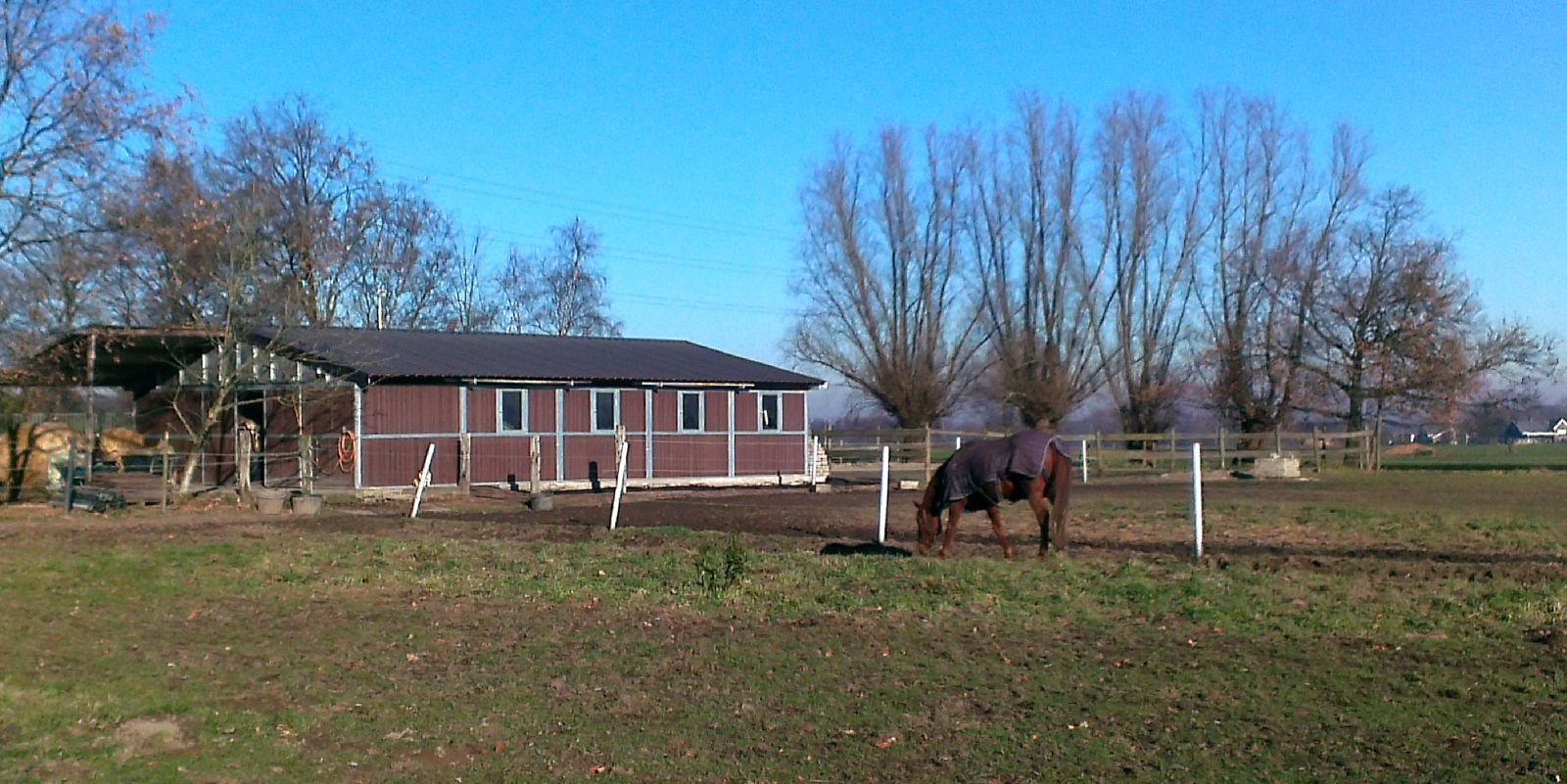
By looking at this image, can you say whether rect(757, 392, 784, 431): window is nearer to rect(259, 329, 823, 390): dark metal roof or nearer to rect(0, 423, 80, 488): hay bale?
rect(259, 329, 823, 390): dark metal roof

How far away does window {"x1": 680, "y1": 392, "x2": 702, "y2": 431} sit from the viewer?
32.5 meters

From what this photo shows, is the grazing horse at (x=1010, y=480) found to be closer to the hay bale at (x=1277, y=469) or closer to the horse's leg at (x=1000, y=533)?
the horse's leg at (x=1000, y=533)

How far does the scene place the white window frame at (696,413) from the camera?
32.4 metres

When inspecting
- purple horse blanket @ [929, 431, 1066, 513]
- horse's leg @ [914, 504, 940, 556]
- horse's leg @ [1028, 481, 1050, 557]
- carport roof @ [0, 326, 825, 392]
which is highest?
carport roof @ [0, 326, 825, 392]

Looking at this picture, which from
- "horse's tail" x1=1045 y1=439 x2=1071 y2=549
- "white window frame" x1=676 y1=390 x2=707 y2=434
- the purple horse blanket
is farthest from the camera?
"white window frame" x1=676 y1=390 x2=707 y2=434

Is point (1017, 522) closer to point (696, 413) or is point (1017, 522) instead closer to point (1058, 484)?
point (1058, 484)

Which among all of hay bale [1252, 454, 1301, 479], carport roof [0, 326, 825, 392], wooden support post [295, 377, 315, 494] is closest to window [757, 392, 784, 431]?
carport roof [0, 326, 825, 392]

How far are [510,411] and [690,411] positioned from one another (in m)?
4.76

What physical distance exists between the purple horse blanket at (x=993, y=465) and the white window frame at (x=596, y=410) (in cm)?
1810

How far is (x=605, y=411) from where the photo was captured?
31.2m

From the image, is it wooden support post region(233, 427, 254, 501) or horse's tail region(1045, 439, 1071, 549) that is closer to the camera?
horse's tail region(1045, 439, 1071, 549)

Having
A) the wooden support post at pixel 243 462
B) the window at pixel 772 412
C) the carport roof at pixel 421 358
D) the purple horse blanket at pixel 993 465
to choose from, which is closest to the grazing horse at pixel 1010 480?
the purple horse blanket at pixel 993 465

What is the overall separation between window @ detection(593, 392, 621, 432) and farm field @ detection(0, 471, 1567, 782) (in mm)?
15146

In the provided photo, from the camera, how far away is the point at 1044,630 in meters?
9.63
